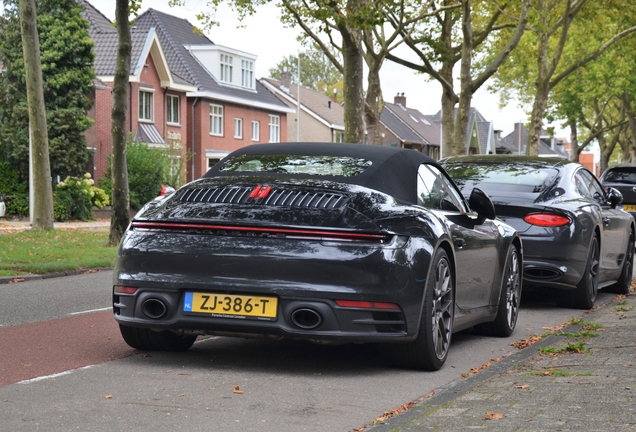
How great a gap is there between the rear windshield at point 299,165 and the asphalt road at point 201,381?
4.15 feet

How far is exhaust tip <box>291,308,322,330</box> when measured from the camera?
6129mm

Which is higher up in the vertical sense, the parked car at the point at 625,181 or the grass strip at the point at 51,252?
the parked car at the point at 625,181

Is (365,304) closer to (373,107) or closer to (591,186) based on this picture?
(591,186)

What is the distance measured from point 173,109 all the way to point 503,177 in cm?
3982

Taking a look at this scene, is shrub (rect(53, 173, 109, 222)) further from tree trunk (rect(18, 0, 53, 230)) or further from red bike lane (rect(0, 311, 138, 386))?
red bike lane (rect(0, 311, 138, 386))

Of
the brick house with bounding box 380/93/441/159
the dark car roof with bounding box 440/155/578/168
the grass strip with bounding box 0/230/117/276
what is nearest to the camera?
the dark car roof with bounding box 440/155/578/168

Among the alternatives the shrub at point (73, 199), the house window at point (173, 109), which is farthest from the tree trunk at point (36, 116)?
the house window at point (173, 109)

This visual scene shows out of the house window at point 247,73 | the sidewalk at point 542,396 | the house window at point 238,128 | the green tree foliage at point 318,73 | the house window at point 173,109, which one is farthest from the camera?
the green tree foliage at point 318,73

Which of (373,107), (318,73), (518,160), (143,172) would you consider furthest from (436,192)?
(318,73)

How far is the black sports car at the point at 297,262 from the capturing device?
6105 mm

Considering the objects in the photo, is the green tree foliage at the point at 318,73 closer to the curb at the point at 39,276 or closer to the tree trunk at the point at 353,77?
the tree trunk at the point at 353,77

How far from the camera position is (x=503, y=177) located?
36.4 feet

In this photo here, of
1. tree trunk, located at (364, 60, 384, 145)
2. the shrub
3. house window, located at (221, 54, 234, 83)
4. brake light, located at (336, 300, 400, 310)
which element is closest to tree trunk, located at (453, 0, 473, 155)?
tree trunk, located at (364, 60, 384, 145)

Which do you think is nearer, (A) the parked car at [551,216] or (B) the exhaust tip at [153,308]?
(B) the exhaust tip at [153,308]
